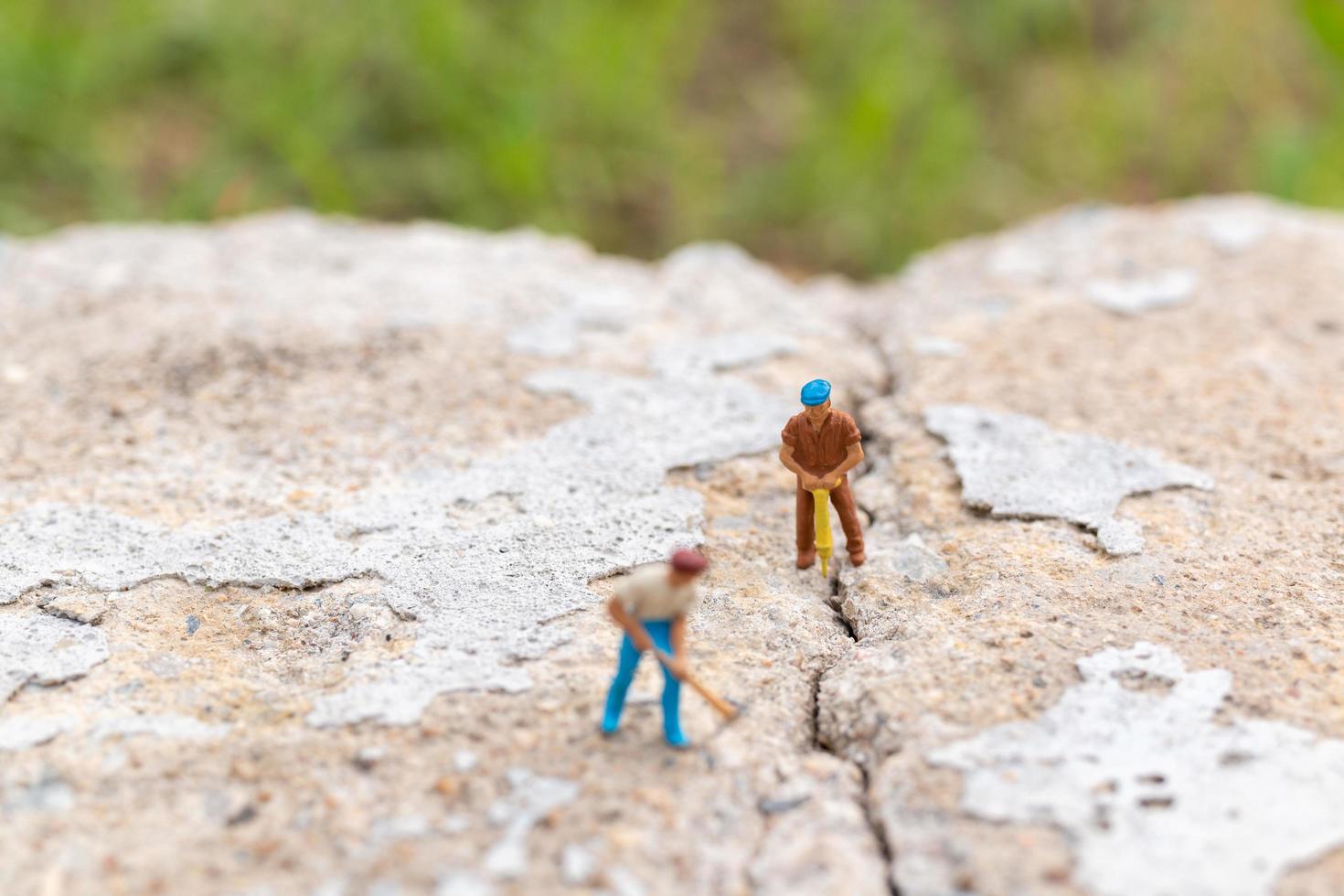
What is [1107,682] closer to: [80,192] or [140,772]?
[140,772]

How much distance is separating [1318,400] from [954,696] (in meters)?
1.35

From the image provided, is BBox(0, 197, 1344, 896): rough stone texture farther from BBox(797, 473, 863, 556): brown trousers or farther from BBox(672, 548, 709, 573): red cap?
BBox(672, 548, 709, 573): red cap

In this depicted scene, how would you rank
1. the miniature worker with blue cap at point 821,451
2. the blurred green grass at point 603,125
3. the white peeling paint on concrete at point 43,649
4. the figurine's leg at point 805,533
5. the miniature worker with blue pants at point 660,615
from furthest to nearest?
the blurred green grass at point 603,125, the figurine's leg at point 805,533, the miniature worker with blue cap at point 821,451, the white peeling paint on concrete at point 43,649, the miniature worker with blue pants at point 660,615

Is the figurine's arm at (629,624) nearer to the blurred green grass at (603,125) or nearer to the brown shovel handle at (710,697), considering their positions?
the brown shovel handle at (710,697)

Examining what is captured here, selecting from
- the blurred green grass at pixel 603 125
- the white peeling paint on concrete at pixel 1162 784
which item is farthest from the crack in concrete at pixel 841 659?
the blurred green grass at pixel 603 125

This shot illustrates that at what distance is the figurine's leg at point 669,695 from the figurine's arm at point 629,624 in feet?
0.09

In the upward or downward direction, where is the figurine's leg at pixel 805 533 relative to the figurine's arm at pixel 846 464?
downward

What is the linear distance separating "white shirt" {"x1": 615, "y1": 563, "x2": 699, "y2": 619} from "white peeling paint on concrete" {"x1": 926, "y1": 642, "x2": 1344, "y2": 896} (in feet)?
1.41

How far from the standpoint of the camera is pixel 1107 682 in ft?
6.13

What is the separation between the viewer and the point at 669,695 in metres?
1.74

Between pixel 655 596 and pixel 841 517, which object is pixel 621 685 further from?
pixel 841 517

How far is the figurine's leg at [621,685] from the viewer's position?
172 centimetres

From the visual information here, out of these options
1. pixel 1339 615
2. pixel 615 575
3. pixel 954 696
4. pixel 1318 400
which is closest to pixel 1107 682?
pixel 954 696

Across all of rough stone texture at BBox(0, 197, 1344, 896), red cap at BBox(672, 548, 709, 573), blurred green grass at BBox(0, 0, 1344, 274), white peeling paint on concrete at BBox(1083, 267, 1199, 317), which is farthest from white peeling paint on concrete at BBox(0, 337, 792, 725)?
blurred green grass at BBox(0, 0, 1344, 274)
